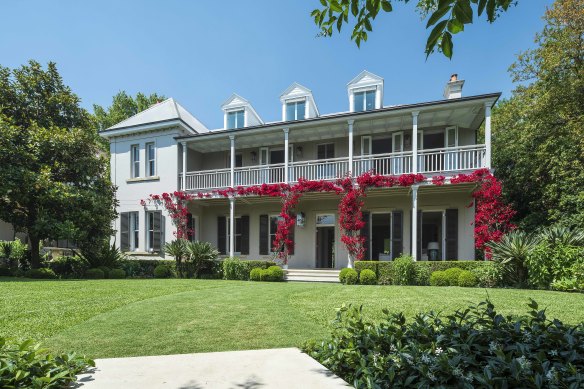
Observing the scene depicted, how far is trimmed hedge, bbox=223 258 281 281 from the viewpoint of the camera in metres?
13.8

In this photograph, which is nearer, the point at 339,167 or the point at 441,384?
the point at 441,384

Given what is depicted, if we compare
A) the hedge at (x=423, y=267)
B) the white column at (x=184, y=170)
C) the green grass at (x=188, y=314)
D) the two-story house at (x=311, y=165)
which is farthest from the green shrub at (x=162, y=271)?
the hedge at (x=423, y=267)

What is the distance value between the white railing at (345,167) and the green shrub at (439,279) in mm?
3977

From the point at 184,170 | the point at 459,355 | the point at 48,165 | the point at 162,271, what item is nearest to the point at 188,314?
the point at 459,355

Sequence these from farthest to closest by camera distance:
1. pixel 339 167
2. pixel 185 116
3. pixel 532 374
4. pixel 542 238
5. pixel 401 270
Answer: pixel 185 116
pixel 339 167
pixel 401 270
pixel 542 238
pixel 532 374

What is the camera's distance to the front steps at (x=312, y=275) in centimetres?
1334

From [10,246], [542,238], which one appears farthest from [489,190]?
[10,246]

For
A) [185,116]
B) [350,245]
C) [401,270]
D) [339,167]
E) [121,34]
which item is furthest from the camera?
[185,116]

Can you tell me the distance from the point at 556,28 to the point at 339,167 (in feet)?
37.2

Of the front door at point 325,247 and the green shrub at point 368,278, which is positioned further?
the front door at point 325,247

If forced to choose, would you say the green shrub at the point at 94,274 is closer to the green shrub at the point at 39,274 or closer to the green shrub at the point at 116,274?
the green shrub at the point at 116,274

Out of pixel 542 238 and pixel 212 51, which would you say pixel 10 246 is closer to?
pixel 212 51

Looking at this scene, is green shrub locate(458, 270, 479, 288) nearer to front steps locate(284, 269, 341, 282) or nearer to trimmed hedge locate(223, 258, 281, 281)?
front steps locate(284, 269, 341, 282)

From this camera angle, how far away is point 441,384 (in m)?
2.48
